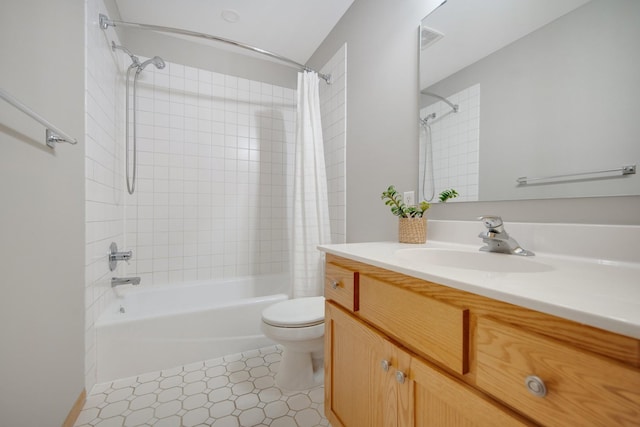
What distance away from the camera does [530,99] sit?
0.85 m

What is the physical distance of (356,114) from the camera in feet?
5.58

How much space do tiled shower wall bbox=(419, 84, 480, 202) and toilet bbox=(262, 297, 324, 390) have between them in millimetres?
830

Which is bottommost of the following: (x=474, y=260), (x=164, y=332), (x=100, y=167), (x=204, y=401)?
(x=204, y=401)

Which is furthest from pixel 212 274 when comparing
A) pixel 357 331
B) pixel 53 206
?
pixel 357 331

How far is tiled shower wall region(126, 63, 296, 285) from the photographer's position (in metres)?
2.02

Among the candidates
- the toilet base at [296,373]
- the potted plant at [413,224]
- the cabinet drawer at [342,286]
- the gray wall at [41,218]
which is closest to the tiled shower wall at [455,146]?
the potted plant at [413,224]

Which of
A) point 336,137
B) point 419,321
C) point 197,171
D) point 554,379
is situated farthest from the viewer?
point 197,171

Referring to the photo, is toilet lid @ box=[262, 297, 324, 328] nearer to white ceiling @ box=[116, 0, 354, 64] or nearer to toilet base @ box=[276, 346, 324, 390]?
toilet base @ box=[276, 346, 324, 390]

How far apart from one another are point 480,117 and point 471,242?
19.5 inches

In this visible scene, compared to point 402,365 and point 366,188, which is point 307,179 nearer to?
point 366,188

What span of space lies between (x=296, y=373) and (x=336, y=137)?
1557 mm

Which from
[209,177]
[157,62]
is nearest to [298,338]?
[209,177]

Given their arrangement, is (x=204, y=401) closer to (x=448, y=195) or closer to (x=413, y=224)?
(x=413, y=224)

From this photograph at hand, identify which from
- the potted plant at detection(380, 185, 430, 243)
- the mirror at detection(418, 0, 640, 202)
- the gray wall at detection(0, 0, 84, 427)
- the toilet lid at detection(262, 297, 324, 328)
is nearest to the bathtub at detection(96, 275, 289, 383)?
the gray wall at detection(0, 0, 84, 427)
